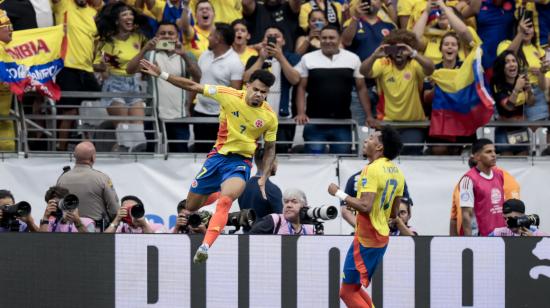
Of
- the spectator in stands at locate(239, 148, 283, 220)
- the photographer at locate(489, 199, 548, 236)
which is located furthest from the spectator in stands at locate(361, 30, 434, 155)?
the spectator in stands at locate(239, 148, 283, 220)

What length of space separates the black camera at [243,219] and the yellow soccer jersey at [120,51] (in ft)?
11.7

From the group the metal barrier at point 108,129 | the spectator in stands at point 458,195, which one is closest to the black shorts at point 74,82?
the metal barrier at point 108,129

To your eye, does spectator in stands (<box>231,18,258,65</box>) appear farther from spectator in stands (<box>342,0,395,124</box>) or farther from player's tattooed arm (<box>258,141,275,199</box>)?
player's tattooed arm (<box>258,141,275,199</box>)

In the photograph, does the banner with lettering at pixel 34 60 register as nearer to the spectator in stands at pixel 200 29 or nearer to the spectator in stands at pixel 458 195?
the spectator in stands at pixel 200 29

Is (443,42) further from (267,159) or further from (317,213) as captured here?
(317,213)

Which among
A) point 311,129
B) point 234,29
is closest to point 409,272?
point 311,129

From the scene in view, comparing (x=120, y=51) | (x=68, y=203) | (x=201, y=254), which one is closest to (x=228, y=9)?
(x=120, y=51)

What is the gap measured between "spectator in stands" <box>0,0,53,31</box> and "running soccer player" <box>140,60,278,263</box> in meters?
3.80

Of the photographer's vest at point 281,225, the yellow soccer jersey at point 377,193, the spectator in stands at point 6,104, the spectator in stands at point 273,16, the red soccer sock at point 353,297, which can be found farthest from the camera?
the spectator in stands at point 273,16

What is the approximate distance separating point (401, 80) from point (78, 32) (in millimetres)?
4331

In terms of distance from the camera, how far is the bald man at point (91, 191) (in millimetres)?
14148

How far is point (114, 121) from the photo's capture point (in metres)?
16.6

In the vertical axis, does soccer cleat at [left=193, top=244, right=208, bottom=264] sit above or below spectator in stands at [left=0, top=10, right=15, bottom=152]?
below

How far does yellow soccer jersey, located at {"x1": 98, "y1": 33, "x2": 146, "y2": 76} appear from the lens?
16359 mm
